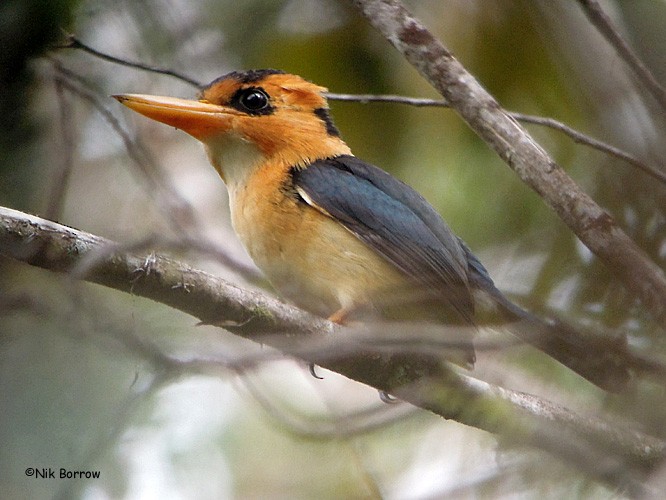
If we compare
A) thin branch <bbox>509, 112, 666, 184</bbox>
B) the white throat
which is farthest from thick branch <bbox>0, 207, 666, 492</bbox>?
the white throat

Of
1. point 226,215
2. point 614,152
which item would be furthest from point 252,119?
point 226,215

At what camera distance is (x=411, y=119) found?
521 centimetres

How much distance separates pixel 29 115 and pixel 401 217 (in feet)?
5.94

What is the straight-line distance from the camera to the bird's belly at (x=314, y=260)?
Result: 353cm

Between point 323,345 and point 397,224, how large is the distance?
3.61 feet

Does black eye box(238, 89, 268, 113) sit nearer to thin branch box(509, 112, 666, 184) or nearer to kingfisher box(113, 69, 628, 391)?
kingfisher box(113, 69, 628, 391)

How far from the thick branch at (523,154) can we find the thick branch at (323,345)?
474 mm

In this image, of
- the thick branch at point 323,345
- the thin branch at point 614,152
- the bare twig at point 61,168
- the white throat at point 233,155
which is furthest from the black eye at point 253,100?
the thick branch at point 323,345

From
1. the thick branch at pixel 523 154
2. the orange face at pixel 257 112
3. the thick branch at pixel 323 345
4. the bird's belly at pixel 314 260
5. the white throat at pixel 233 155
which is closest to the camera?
the thick branch at pixel 323 345

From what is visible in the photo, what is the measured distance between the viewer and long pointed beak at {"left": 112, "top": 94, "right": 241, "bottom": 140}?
12.4ft

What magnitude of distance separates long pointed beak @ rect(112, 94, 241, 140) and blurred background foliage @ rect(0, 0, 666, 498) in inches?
14.0

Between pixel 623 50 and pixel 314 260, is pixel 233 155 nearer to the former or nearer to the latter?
pixel 314 260

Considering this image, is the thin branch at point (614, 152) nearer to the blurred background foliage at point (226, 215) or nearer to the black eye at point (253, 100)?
the blurred background foliage at point (226, 215)

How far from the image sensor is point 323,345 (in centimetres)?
276
